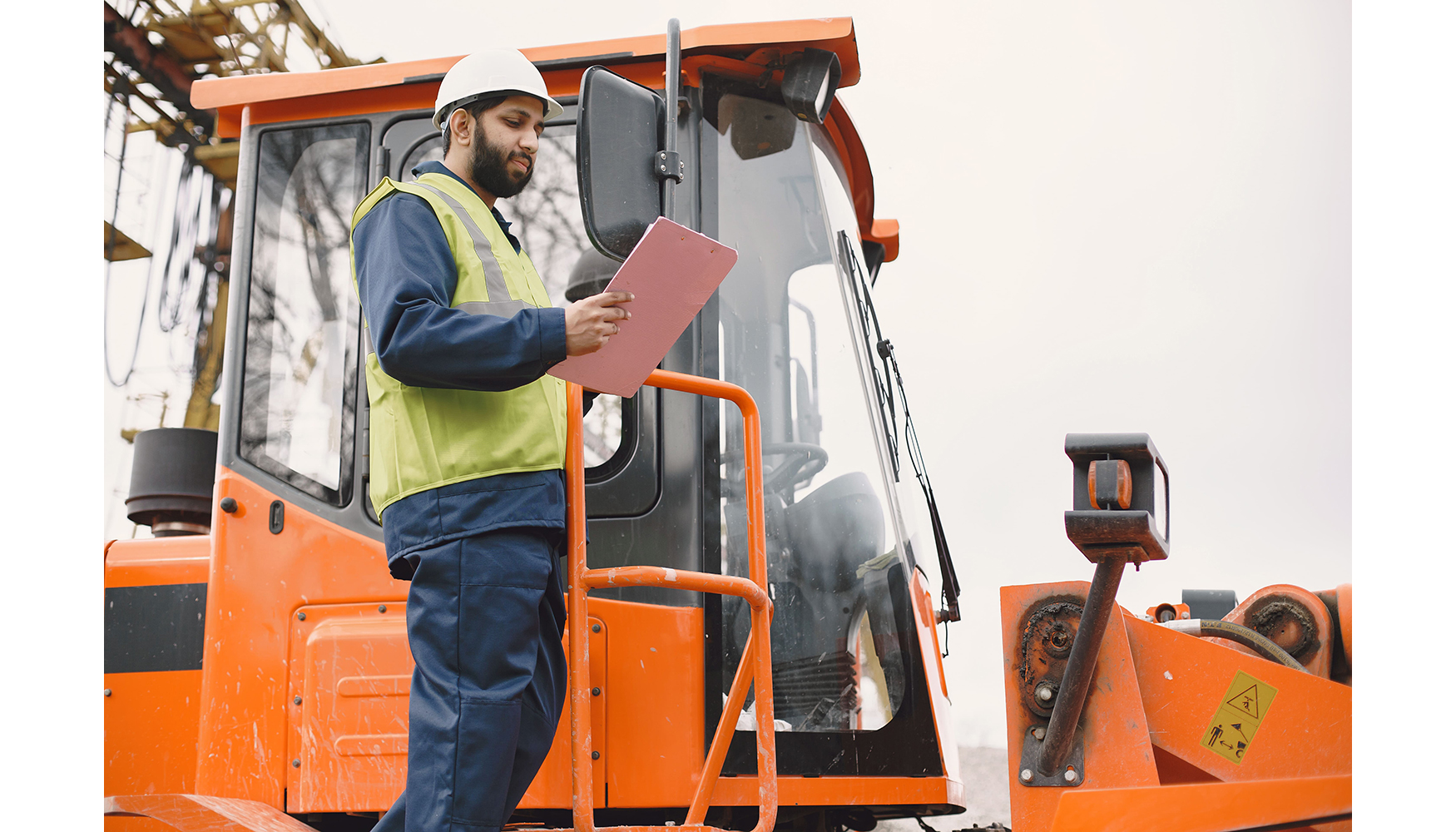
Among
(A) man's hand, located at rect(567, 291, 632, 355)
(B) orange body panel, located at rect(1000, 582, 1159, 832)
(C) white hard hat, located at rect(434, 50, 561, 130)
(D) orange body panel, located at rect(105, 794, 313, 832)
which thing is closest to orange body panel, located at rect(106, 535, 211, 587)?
(D) orange body panel, located at rect(105, 794, 313, 832)

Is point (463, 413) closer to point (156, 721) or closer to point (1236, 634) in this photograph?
point (156, 721)

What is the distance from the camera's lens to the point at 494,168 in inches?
74.6

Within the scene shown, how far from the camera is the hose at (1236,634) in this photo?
203 centimetres

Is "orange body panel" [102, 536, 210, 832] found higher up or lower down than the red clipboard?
lower down

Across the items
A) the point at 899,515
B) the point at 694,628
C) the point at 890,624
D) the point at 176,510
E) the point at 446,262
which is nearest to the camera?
the point at 446,262

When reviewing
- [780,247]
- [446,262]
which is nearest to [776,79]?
[780,247]

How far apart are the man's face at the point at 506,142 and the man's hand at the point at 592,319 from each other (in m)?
0.42

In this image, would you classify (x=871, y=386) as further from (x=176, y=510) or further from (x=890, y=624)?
(x=176, y=510)

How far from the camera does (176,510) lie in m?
2.85

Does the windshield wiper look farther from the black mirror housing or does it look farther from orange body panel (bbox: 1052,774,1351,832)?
orange body panel (bbox: 1052,774,1351,832)

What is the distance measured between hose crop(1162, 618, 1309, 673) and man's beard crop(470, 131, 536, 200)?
141 cm

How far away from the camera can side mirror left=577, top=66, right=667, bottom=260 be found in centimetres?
178

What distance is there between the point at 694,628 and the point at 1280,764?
1.01m

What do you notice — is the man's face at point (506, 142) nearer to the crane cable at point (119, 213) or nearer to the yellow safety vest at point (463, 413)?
the yellow safety vest at point (463, 413)
